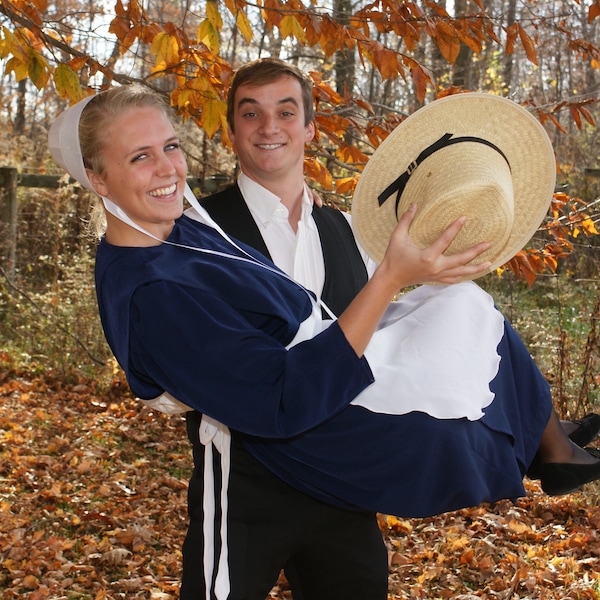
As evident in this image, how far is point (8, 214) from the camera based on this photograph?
8.51 m

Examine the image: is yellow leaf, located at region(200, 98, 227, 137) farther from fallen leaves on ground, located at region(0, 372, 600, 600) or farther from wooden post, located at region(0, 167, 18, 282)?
wooden post, located at region(0, 167, 18, 282)

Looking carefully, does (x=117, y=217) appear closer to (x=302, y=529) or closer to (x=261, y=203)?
(x=261, y=203)

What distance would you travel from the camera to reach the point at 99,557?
437 cm

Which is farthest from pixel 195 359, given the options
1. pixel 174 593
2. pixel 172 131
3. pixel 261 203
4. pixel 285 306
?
pixel 174 593

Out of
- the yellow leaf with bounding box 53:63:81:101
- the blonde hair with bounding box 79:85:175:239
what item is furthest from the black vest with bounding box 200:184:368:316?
the yellow leaf with bounding box 53:63:81:101

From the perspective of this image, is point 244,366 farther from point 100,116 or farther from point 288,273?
point 288,273

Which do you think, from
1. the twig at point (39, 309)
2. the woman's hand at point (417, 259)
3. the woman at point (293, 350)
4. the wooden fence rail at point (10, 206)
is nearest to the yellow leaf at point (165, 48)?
the woman at point (293, 350)

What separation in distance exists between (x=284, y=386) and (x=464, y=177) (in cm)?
67

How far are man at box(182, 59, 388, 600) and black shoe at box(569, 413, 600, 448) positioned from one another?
0.70 metres

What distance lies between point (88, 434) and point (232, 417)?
4.74 meters

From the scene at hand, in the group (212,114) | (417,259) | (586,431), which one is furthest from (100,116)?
(586,431)

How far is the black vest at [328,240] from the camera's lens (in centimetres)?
266

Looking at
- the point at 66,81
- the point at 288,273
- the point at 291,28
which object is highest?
the point at 291,28

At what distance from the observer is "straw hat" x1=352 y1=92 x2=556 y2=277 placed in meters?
1.89
